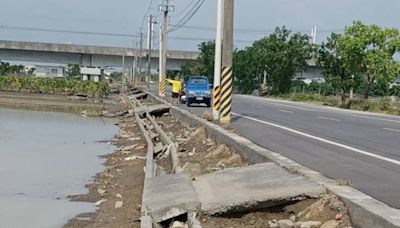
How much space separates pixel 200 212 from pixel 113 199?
16.5 feet

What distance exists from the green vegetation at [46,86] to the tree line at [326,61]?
21.7 metres

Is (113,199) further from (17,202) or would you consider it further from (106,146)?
(106,146)

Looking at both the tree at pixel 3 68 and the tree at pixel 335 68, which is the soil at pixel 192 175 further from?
the tree at pixel 3 68

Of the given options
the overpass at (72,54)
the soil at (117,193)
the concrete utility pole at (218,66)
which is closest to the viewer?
the soil at (117,193)

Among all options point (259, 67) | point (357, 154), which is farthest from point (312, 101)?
point (357, 154)

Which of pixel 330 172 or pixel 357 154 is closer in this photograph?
pixel 330 172

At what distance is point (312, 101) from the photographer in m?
66.9

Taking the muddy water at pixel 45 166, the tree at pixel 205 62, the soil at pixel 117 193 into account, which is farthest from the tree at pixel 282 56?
the soil at pixel 117 193

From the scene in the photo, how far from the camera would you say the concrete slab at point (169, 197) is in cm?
974

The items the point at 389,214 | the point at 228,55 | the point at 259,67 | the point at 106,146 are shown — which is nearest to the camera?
the point at 389,214

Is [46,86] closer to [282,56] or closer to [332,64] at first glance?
[282,56]

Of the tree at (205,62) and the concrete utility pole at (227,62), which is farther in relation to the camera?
the tree at (205,62)

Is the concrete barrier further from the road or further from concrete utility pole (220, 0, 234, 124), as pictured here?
concrete utility pole (220, 0, 234, 124)

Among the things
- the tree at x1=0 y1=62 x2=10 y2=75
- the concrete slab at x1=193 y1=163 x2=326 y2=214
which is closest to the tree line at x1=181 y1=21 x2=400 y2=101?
the tree at x1=0 y1=62 x2=10 y2=75
